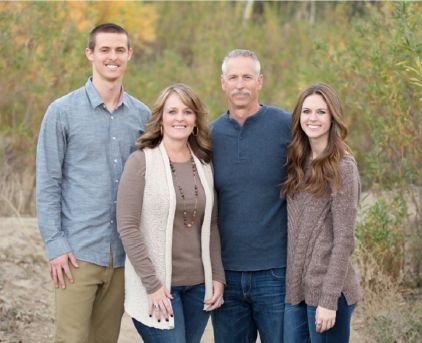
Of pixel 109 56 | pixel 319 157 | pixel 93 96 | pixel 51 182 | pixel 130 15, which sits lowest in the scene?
pixel 51 182

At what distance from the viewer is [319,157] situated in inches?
159

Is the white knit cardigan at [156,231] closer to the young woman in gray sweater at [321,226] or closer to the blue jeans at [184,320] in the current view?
the blue jeans at [184,320]

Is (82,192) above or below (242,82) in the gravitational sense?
below

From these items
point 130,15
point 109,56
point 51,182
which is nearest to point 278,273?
point 51,182

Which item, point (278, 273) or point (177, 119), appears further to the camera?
point (278, 273)

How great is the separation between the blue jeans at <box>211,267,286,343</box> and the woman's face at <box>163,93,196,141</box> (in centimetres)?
79

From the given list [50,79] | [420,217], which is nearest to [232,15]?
[50,79]

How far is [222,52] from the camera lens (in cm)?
1223

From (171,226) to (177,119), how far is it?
1.80 ft

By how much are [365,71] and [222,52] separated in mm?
4860

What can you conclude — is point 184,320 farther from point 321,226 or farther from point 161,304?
point 321,226

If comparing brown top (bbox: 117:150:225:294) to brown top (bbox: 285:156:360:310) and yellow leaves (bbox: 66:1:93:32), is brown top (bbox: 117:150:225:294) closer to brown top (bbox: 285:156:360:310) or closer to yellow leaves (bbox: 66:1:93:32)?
brown top (bbox: 285:156:360:310)

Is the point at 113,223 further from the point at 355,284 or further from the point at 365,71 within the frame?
the point at 365,71

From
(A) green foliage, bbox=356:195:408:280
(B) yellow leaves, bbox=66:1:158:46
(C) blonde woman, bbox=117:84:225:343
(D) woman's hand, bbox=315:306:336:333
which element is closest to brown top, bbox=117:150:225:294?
(C) blonde woman, bbox=117:84:225:343
